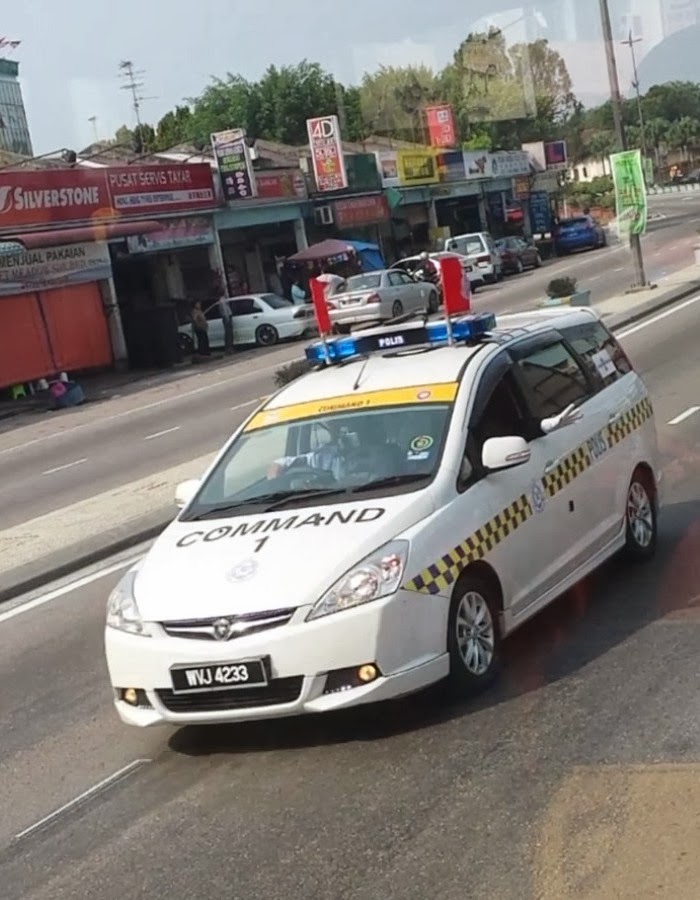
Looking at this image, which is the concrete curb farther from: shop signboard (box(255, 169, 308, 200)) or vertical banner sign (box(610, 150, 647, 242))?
shop signboard (box(255, 169, 308, 200))

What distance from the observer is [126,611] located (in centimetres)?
644

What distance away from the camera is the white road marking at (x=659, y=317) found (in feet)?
81.1

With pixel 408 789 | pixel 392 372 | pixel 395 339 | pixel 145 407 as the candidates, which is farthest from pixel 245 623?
pixel 145 407

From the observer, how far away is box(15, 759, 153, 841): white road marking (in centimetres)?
585

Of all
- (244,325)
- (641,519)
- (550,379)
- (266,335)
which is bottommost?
(266,335)

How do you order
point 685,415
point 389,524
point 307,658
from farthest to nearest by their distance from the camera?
point 685,415, point 389,524, point 307,658

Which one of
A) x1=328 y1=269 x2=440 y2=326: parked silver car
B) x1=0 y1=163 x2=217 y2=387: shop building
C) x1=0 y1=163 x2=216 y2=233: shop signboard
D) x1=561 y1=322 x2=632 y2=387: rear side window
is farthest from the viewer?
x1=328 y1=269 x2=440 y2=326: parked silver car

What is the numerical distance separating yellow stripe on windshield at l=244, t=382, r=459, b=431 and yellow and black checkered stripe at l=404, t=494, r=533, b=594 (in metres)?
0.68

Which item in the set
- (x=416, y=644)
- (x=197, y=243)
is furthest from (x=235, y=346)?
(x=416, y=644)

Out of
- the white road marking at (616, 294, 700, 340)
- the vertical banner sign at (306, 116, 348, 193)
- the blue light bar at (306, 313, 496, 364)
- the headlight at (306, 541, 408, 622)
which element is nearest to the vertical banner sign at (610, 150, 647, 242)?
the white road marking at (616, 294, 700, 340)

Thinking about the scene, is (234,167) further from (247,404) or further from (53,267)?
(247,404)

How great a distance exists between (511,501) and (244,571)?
1.57 metres

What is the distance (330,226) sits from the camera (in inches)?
1987

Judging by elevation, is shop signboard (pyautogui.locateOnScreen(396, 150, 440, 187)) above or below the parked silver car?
above
